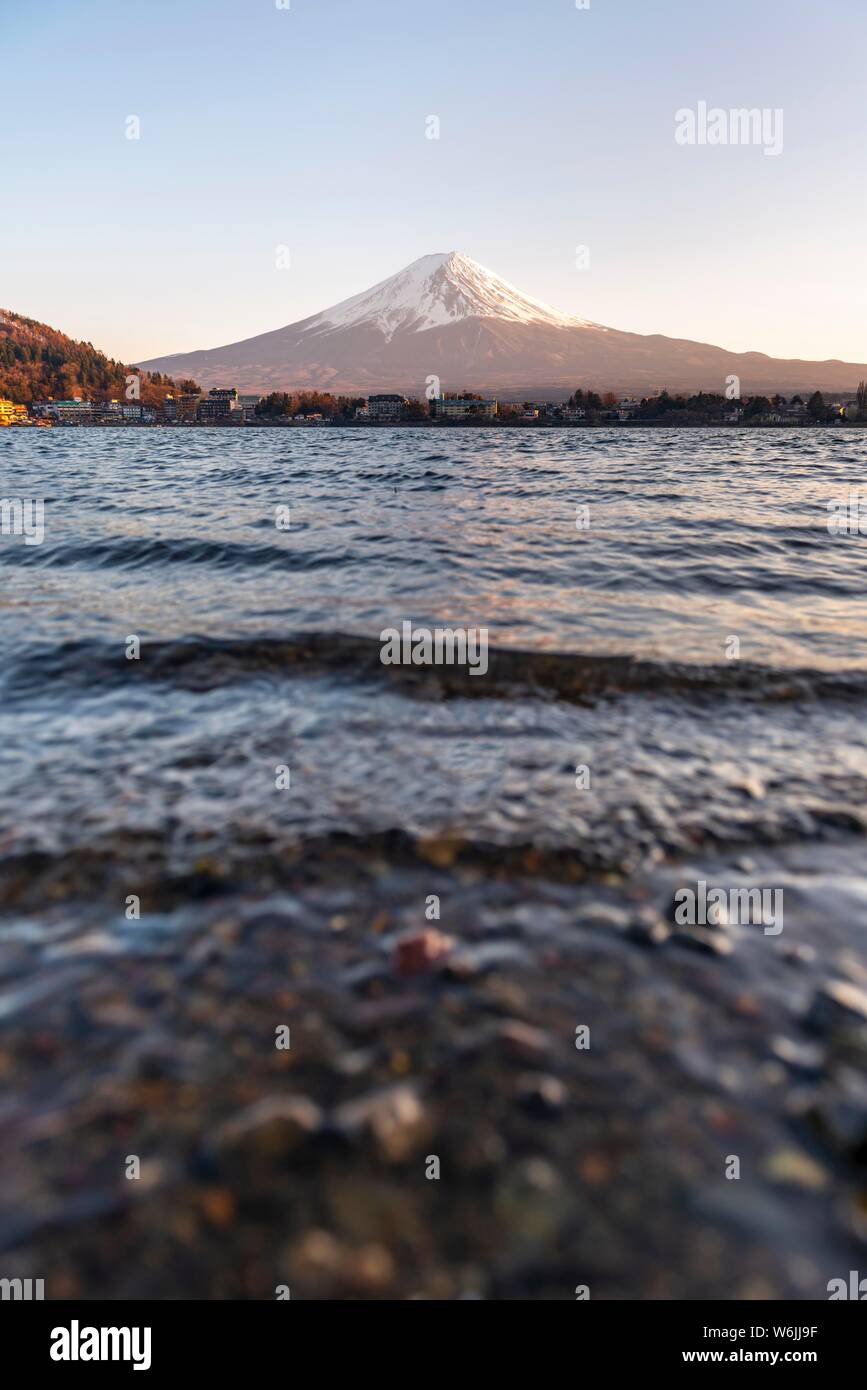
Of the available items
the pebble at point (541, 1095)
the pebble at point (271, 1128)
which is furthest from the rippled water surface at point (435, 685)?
the pebble at point (271, 1128)

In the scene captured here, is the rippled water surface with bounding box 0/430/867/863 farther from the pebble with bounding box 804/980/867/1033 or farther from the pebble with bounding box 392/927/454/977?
the pebble with bounding box 804/980/867/1033

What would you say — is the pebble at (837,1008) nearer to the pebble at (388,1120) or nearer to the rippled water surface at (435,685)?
the rippled water surface at (435,685)

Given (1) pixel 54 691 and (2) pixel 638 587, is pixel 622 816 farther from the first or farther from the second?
(2) pixel 638 587

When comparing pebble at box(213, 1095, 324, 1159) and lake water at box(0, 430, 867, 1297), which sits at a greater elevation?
lake water at box(0, 430, 867, 1297)

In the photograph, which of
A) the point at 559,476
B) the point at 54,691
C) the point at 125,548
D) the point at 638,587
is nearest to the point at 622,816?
the point at 54,691

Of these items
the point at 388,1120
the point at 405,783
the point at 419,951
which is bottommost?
the point at 388,1120

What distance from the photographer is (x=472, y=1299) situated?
2.70 m

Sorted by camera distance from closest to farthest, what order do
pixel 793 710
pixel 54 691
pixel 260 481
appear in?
pixel 793 710 < pixel 54 691 < pixel 260 481

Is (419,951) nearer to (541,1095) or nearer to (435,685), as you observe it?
(541,1095)

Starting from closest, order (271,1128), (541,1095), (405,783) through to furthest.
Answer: (271,1128), (541,1095), (405,783)

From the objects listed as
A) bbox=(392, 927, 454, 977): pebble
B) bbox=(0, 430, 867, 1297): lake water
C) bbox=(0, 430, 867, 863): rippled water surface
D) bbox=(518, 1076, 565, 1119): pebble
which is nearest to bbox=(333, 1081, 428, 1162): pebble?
bbox=(0, 430, 867, 1297): lake water

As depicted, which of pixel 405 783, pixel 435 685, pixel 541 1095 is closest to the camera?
pixel 541 1095

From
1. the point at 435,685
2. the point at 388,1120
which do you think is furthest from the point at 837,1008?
the point at 435,685
